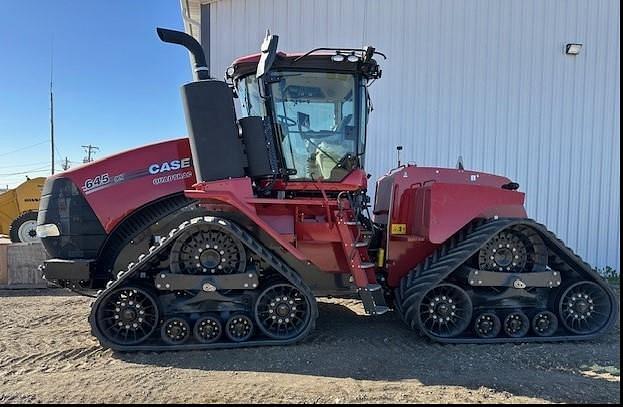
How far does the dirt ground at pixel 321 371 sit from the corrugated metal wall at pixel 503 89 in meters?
4.34

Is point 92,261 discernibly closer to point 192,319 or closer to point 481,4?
point 192,319

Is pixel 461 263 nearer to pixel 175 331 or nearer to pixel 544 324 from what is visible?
pixel 544 324

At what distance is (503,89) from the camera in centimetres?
841

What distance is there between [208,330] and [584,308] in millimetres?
3762

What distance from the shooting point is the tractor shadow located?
136 inches

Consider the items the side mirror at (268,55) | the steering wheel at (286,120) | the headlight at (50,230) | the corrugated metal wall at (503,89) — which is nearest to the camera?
the side mirror at (268,55)

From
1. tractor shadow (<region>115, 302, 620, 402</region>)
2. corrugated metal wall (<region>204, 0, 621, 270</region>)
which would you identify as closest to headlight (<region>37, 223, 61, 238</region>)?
tractor shadow (<region>115, 302, 620, 402</region>)

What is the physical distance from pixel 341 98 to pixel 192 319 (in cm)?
257

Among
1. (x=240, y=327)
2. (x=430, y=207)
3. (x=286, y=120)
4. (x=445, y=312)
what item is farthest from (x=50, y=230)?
(x=445, y=312)

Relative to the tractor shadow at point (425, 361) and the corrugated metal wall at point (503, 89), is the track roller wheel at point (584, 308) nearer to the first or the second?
the tractor shadow at point (425, 361)

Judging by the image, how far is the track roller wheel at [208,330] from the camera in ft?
13.4

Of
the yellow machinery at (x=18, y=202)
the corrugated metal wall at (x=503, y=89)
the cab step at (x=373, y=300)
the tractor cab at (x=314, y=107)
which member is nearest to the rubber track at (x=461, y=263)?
the cab step at (x=373, y=300)

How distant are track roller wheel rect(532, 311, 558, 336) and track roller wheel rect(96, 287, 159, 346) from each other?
3.67 m

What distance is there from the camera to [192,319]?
4137 mm
